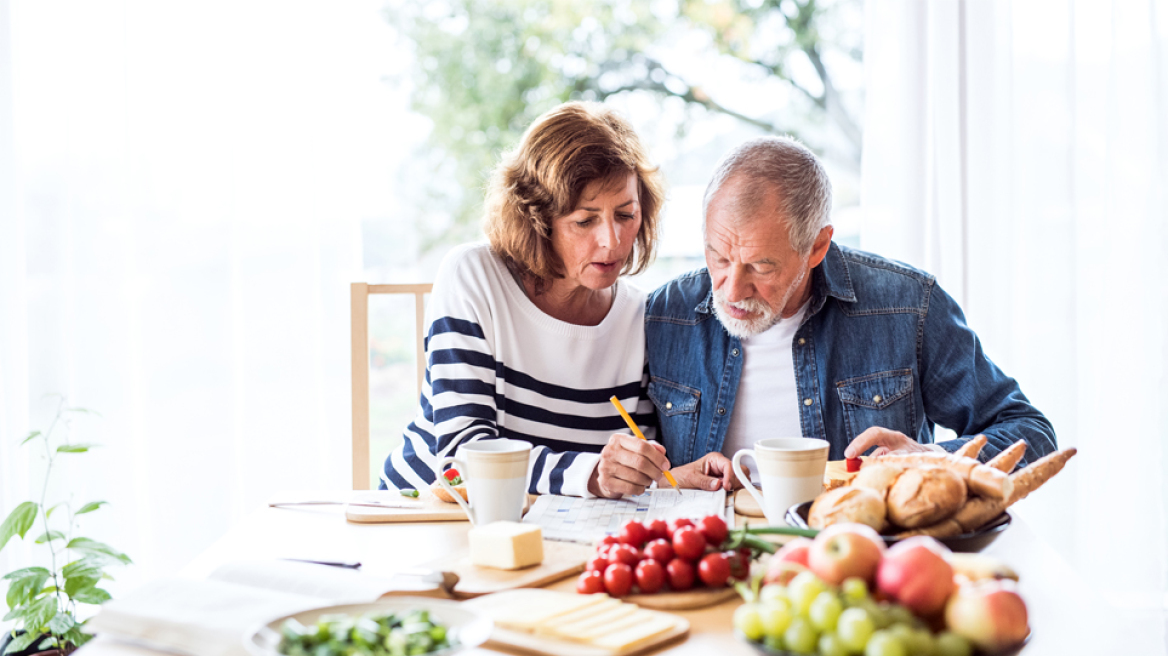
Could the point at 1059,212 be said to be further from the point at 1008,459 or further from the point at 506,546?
the point at 506,546

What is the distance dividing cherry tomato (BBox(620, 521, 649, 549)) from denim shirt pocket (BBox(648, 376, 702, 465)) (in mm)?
743

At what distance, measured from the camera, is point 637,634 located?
73 cm

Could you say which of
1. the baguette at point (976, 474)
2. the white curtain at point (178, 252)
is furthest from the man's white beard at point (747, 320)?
the white curtain at point (178, 252)

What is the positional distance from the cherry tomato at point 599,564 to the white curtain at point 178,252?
1607mm

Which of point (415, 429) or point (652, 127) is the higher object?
point (652, 127)

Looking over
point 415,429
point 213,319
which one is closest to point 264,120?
point 213,319

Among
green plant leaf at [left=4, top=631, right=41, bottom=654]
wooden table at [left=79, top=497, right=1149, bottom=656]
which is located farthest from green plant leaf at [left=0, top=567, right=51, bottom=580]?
wooden table at [left=79, top=497, right=1149, bottom=656]

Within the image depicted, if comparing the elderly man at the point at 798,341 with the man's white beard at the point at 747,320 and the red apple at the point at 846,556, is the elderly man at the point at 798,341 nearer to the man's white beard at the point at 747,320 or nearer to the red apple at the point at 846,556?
the man's white beard at the point at 747,320

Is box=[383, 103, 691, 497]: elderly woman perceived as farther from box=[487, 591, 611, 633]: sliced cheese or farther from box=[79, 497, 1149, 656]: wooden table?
box=[487, 591, 611, 633]: sliced cheese

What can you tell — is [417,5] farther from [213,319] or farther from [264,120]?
[213,319]

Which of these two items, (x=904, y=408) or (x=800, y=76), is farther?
Answer: (x=800, y=76)

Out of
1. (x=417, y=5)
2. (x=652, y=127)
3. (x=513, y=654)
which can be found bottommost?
(x=513, y=654)

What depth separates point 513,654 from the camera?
731 mm

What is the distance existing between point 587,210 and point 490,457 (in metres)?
0.66
